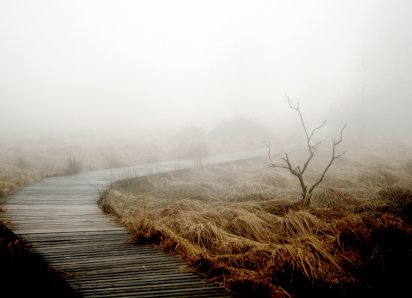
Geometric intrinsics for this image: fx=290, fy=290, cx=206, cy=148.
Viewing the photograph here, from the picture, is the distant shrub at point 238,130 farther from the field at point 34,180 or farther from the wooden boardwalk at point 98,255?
the wooden boardwalk at point 98,255

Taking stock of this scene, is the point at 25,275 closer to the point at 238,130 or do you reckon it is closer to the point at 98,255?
the point at 98,255

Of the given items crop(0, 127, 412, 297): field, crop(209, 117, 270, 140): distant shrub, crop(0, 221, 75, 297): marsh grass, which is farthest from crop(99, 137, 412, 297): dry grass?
crop(209, 117, 270, 140): distant shrub

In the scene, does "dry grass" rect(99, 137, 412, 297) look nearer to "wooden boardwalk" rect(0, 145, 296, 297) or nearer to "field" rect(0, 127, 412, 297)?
"field" rect(0, 127, 412, 297)

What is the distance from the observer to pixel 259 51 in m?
71.8

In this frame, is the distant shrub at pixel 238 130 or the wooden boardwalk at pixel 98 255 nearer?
the wooden boardwalk at pixel 98 255

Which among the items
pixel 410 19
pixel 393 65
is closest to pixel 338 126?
pixel 393 65

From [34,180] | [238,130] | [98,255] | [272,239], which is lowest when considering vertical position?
[238,130]

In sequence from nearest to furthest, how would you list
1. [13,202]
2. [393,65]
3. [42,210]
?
[42,210], [13,202], [393,65]

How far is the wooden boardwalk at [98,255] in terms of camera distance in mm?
1926

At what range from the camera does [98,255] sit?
2.50 m

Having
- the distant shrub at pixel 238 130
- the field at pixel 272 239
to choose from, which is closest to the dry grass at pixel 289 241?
the field at pixel 272 239

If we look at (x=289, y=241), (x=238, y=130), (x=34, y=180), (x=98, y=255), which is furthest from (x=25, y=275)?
(x=238, y=130)

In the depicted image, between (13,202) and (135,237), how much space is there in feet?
9.28

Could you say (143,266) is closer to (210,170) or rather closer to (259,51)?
(210,170)
